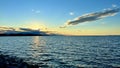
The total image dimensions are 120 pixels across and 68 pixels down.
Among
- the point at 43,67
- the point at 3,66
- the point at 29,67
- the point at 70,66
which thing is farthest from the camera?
the point at 70,66

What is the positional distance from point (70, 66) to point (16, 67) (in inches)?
356

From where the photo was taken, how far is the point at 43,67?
24.9m

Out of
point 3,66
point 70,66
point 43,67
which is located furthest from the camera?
point 70,66

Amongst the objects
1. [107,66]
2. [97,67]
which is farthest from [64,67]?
[107,66]

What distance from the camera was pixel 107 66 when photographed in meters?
27.0

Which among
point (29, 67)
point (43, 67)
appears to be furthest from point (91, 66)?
A: point (29, 67)

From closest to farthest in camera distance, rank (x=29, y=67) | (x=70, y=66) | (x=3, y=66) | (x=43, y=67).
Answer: (x=3, y=66), (x=29, y=67), (x=43, y=67), (x=70, y=66)

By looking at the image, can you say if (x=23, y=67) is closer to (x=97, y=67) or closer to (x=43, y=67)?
(x=43, y=67)

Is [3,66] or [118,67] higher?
[3,66]

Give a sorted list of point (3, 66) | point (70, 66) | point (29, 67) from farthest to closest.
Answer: point (70, 66) → point (29, 67) → point (3, 66)

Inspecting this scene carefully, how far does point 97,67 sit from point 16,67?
37.6 ft

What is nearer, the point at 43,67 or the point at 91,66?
the point at 43,67

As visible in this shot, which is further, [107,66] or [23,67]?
[107,66]

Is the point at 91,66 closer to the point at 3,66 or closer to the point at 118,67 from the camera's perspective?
the point at 118,67
